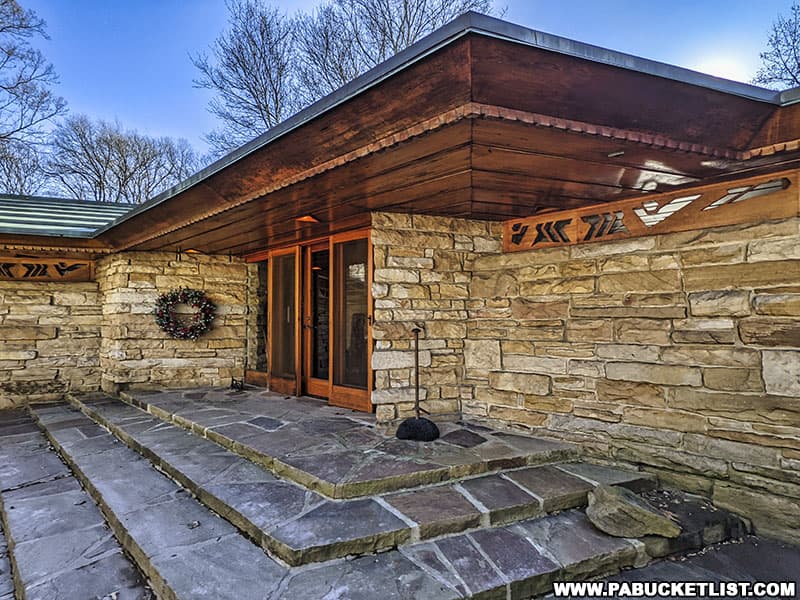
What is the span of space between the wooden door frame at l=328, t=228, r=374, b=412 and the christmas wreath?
211cm

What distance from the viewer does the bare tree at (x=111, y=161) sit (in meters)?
10.9

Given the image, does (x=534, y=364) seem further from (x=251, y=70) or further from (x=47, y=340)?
(x=251, y=70)

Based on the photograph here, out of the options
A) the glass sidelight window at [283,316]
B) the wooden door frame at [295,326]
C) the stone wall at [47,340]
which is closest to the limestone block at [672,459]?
the wooden door frame at [295,326]

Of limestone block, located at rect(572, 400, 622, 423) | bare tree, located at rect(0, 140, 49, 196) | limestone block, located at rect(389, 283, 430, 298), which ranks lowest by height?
limestone block, located at rect(572, 400, 622, 423)

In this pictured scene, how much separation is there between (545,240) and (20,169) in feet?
39.0

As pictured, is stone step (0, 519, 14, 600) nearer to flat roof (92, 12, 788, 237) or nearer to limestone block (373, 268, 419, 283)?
flat roof (92, 12, 788, 237)

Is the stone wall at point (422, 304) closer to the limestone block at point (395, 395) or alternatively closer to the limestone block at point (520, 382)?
the limestone block at point (395, 395)

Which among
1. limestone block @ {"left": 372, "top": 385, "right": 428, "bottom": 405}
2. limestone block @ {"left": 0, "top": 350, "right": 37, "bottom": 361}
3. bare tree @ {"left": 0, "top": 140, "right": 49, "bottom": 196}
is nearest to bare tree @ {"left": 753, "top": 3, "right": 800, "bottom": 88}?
limestone block @ {"left": 372, "top": 385, "right": 428, "bottom": 405}

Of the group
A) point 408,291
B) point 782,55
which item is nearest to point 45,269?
point 408,291

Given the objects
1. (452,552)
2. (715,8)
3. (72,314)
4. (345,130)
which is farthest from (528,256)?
(715,8)

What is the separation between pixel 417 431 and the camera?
10.9 feet

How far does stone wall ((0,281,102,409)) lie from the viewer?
5.31m

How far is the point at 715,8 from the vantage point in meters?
7.50

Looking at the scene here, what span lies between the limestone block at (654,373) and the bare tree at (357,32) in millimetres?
7313
